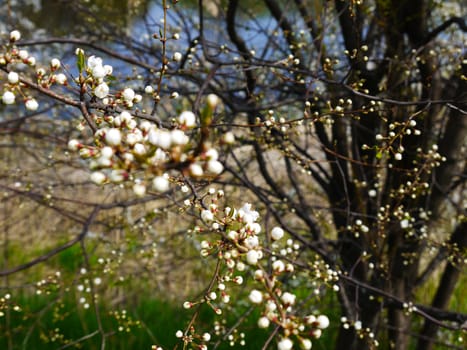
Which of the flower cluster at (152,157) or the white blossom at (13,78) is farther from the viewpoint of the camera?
the white blossom at (13,78)

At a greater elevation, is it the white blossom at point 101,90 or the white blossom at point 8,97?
the white blossom at point 101,90

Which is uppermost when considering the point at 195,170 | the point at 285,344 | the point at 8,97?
the point at 8,97

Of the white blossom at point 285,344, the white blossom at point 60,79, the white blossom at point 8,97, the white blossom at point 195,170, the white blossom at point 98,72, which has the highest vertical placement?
the white blossom at point 60,79

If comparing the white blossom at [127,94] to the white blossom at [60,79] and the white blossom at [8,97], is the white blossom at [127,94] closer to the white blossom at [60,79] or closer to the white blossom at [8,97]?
the white blossom at [60,79]

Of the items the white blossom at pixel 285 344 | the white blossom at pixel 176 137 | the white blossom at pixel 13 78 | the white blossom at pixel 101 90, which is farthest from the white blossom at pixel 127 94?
the white blossom at pixel 285 344

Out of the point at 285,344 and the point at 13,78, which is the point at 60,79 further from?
the point at 285,344

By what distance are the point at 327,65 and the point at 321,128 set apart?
43.1 inches

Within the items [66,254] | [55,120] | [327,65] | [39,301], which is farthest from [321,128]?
[66,254]

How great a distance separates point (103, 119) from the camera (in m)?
0.96

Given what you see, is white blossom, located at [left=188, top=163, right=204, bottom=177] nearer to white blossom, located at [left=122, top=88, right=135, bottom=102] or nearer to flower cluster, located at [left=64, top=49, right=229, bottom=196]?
flower cluster, located at [left=64, top=49, right=229, bottom=196]

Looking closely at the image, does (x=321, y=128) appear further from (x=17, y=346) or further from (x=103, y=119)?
(x=17, y=346)

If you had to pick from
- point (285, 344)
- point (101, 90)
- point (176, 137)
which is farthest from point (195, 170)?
point (101, 90)

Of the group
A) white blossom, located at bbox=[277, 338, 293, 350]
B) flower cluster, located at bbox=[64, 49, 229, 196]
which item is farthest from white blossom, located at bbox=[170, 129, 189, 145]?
white blossom, located at bbox=[277, 338, 293, 350]

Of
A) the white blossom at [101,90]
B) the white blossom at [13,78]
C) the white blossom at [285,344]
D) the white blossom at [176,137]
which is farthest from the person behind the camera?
the white blossom at [101,90]
